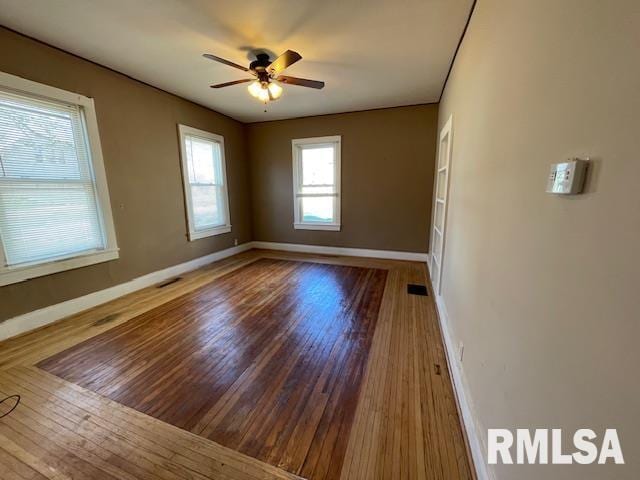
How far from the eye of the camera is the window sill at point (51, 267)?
7.70 feet

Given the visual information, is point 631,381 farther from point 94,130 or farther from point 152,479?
point 94,130

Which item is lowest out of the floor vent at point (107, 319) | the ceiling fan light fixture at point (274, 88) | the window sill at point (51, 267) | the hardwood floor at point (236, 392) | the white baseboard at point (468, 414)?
the hardwood floor at point (236, 392)

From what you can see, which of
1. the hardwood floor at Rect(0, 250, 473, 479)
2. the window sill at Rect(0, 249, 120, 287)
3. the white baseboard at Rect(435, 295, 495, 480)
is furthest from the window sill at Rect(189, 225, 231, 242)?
the white baseboard at Rect(435, 295, 495, 480)

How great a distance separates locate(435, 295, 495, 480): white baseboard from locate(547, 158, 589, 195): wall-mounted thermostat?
1.18 meters

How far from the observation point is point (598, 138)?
609mm

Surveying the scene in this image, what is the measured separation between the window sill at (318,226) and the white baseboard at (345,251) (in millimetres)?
391

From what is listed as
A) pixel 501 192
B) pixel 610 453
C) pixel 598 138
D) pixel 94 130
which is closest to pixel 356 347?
pixel 501 192

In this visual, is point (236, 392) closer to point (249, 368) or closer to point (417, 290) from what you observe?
point (249, 368)

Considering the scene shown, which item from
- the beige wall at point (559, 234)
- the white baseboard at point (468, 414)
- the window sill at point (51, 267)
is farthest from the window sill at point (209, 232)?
the beige wall at point (559, 234)

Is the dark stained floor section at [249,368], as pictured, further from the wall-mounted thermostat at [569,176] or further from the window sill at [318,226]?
the window sill at [318,226]

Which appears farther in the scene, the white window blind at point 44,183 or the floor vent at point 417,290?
the floor vent at point 417,290

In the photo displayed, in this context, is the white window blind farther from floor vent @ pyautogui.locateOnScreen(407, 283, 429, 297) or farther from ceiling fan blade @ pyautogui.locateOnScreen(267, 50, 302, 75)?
floor vent @ pyautogui.locateOnScreen(407, 283, 429, 297)

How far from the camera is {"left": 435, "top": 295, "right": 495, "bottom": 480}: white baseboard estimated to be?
3.85 feet

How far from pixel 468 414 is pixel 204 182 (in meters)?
4.74
